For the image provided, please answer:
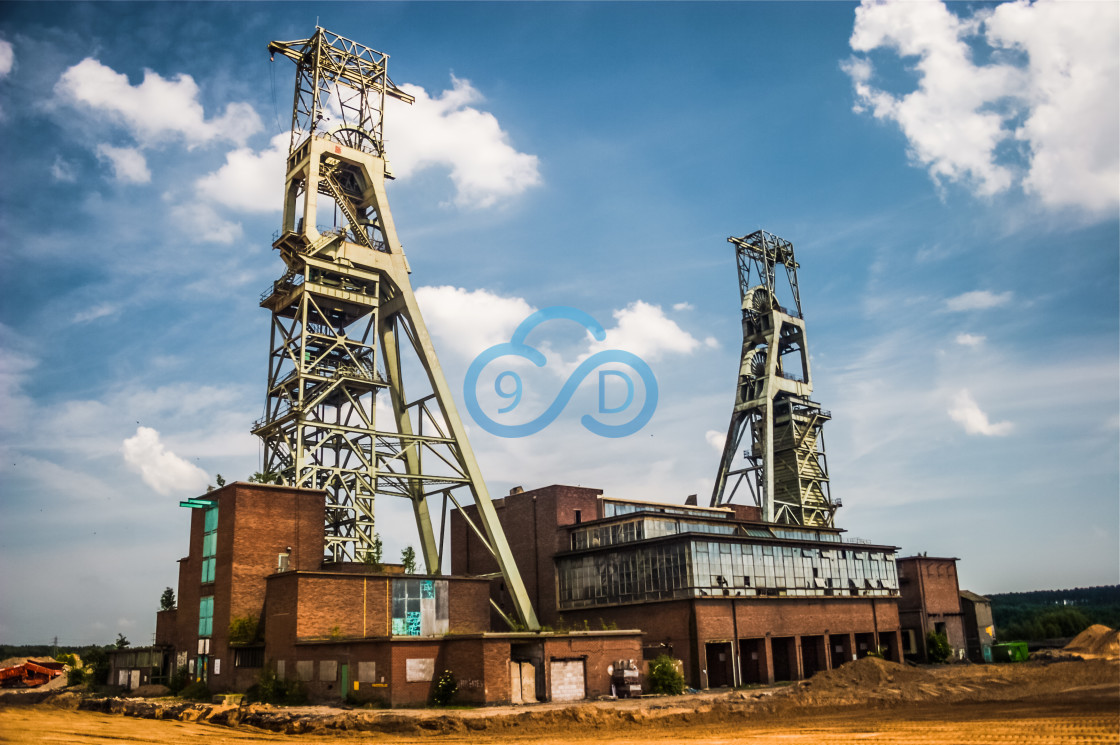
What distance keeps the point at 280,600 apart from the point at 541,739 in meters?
15.9

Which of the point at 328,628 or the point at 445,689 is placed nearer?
the point at 445,689

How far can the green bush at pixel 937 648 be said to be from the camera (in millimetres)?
52688

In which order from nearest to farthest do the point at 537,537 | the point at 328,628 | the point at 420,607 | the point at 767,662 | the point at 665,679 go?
the point at 328,628
the point at 665,679
the point at 420,607
the point at 767,662
the point at 537,537

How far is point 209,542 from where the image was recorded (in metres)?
37.2

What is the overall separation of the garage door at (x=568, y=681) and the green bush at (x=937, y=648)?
30761 mm

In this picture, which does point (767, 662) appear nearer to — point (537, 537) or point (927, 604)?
point (537, 537)

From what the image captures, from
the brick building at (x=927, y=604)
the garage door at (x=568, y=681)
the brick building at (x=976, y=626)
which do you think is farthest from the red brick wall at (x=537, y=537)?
the brick building at (x=976, y=626)

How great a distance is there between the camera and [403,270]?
46125 millimetres

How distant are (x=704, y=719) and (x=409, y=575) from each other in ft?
50.8

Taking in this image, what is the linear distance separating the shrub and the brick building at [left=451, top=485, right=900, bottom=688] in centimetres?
1139

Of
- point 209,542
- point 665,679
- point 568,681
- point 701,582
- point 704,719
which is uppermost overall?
point 209,542

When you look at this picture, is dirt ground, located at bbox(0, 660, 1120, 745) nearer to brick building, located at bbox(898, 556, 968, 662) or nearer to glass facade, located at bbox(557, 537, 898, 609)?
glass facade, located at bbox(557, 537, 898, 609)

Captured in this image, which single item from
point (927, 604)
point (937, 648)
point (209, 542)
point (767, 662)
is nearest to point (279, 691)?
point (209, 542)

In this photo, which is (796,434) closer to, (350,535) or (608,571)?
(608,571)
